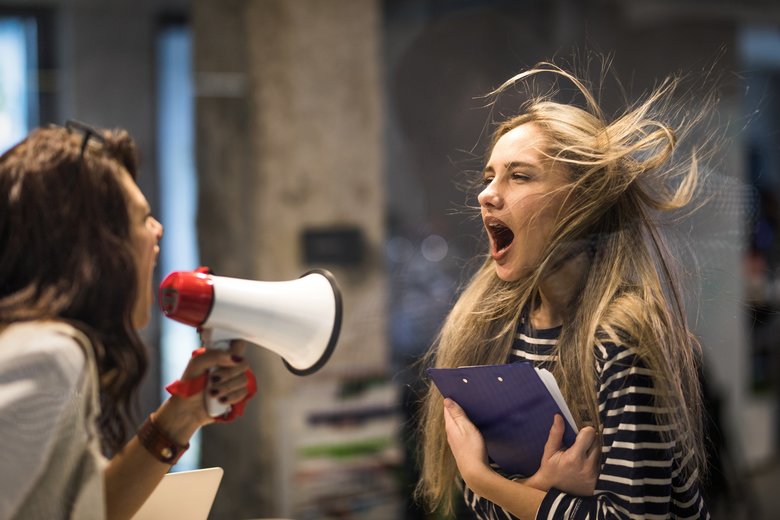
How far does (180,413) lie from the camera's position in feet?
3.12

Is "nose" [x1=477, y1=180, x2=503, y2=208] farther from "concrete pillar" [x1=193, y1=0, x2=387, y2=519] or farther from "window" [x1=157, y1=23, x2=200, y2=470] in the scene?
"concrete pillar" [x1=193, y1=0, x2=387, y2=519]

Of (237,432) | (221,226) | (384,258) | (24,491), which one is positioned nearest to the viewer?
(24,491)

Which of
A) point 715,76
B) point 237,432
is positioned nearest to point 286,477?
point 237,432

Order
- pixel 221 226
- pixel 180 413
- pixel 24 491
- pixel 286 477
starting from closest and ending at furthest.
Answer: pixel 24 491 → pixel 180 413 → pixel 286 477 → pixel 221 226

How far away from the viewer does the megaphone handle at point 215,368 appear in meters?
0.92

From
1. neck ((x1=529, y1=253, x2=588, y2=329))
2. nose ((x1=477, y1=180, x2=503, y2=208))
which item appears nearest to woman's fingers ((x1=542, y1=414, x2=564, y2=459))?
neck ((x1=529, y1=253, x2=588, y2=329))

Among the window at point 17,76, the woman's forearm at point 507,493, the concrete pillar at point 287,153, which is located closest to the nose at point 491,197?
the woman's forearm at point 507,493

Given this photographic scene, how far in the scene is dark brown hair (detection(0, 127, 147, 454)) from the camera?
0.88m

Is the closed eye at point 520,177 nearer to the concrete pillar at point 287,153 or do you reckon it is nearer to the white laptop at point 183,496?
the white laptop at point 183,496

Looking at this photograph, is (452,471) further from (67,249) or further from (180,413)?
(67,249)

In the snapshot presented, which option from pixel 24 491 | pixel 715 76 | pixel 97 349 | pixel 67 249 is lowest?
pixel 24 491

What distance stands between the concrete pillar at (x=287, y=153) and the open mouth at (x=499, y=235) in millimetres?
699

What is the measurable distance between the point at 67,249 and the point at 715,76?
0.73m

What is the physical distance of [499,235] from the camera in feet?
3.15
